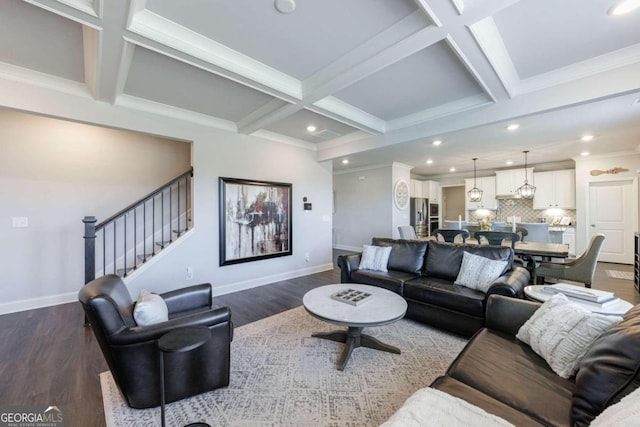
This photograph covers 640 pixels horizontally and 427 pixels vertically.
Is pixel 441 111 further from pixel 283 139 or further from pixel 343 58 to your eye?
pixel 283 139

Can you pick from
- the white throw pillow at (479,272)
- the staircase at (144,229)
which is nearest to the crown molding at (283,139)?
the staircase at (144,229)

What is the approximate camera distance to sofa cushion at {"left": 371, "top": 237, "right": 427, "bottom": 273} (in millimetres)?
3576

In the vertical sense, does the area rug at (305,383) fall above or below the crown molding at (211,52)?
below

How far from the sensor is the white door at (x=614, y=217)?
595cm

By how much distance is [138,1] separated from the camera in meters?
1.71

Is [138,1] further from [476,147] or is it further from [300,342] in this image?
[476,147]

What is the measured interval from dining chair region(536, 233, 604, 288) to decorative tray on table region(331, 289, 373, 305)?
3039mm

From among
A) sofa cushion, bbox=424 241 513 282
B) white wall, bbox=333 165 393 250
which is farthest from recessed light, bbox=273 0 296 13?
white wall, bbox=333 165 393 250

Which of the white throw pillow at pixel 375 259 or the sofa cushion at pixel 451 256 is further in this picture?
the white throw pillow at pixel 375 259

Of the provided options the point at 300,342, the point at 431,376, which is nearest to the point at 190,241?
the point at 300,342

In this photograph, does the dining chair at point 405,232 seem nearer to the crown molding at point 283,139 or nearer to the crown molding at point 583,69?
the crown molding at point 283,139

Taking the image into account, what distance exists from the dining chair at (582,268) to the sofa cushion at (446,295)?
6.04ft

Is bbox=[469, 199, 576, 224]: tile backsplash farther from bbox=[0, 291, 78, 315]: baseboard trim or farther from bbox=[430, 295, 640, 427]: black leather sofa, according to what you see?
bbox=[0, 291, 78, 315]: baseboard trim

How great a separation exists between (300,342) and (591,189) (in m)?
7.87
